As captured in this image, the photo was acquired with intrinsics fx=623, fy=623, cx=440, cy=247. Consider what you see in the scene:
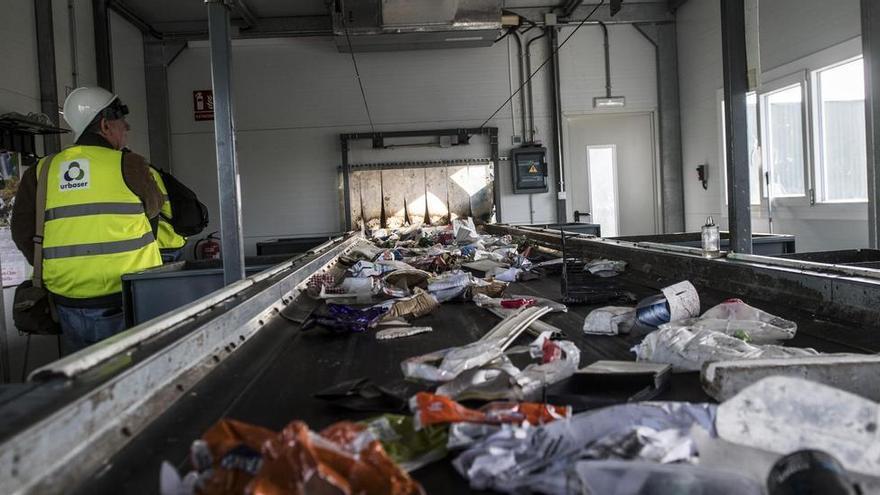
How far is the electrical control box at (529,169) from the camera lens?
9391mm

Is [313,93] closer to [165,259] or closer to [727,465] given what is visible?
[165,259]

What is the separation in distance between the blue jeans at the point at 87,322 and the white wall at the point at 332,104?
22.5 ft

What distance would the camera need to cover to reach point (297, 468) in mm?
762

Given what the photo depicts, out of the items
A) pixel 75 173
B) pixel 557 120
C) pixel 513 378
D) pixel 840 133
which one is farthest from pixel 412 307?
pixel 557 120

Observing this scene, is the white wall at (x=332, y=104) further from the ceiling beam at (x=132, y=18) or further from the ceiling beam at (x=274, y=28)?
the ceiling beam at (x=132, y=18)

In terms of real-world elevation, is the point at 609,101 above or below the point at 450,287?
above

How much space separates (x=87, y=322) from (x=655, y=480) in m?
2.64

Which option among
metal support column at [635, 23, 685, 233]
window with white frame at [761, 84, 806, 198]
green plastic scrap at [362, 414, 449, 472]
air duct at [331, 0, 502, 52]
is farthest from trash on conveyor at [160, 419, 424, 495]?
metal support column at [635, 23, 685, 233]

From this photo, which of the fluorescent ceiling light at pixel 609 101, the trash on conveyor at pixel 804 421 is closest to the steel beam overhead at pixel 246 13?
the fluorescent ceiling light at pixel 609 101

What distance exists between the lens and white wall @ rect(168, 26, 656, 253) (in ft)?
31.0

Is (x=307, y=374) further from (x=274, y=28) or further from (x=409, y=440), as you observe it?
(x=274, y=28)

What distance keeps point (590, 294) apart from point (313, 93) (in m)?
7.88

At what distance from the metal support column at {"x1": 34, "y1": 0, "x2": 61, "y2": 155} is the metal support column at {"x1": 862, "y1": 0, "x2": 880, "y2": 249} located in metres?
6.79

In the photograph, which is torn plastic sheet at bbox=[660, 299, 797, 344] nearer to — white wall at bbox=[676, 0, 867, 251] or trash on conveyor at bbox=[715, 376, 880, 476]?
trash on conveyor at bbox=[715, 376, 880, 476]
